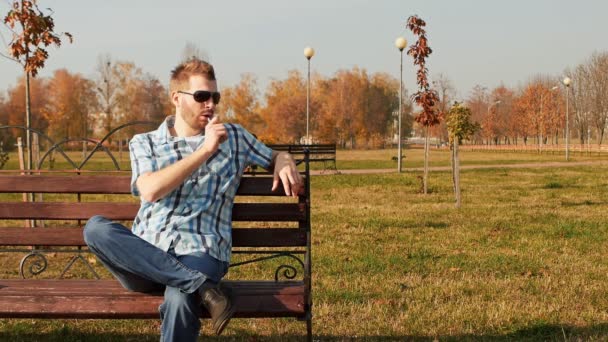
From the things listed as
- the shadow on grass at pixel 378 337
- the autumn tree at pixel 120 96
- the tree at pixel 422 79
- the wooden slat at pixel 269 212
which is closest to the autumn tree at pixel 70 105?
the autumn tree at pixel 120 96

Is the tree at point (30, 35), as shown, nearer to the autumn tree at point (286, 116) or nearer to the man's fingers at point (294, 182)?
the man's fingers at point (294, 182)

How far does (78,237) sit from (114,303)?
88cm

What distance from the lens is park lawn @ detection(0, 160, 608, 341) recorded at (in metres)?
4.57

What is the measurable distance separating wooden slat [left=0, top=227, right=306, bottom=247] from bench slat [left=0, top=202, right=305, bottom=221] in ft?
0.25

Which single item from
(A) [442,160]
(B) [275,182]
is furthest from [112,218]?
(A) [442,160]

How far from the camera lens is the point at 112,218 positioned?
13.2 feet

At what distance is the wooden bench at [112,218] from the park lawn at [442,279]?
2.62 feet

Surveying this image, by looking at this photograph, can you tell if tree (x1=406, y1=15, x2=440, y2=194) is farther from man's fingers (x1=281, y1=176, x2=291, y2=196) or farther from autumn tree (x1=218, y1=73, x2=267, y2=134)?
autumn tree (x1=218, y1=73, x2=267, y2=134)

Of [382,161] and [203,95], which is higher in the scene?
[203,95]

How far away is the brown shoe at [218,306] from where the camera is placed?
308 cm

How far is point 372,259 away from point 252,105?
64.4 metres

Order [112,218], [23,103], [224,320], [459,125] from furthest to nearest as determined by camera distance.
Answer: [23,103] → [459,125] → [112,218] → [224,320]

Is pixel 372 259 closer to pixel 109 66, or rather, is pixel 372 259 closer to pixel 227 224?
pixel 227 224

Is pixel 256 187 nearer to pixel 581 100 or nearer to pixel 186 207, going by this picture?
pixel 186 207
